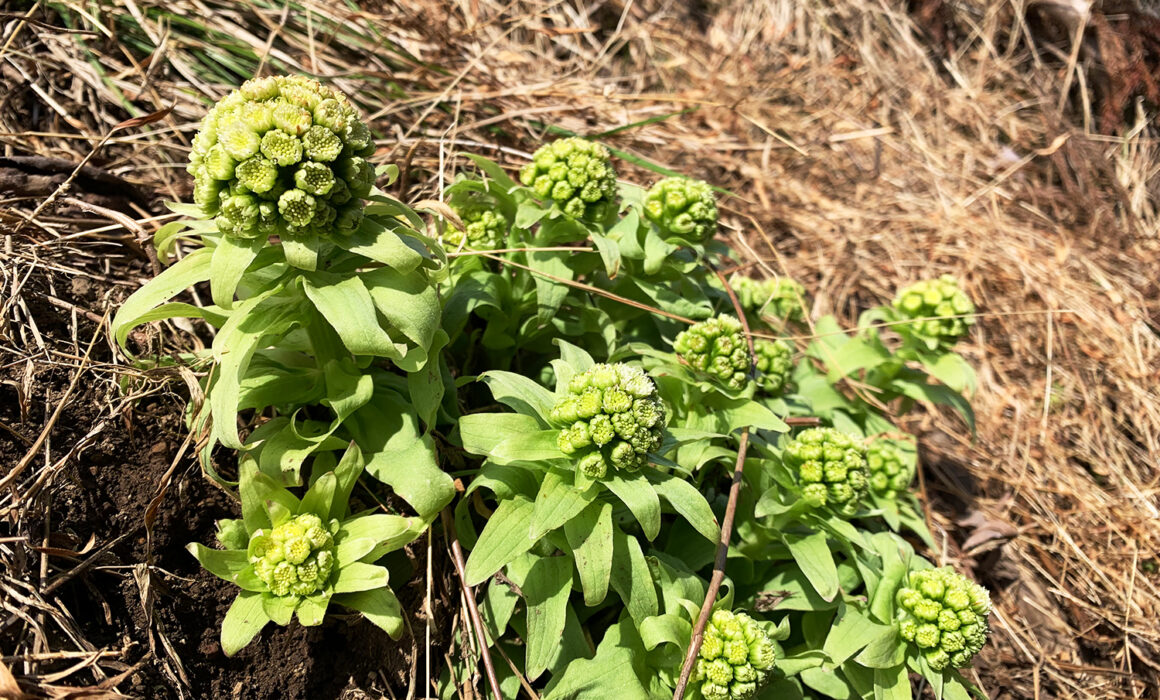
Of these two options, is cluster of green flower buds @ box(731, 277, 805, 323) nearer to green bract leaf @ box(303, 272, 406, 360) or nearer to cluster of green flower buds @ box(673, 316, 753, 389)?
cluster of green flower buds @ box(673, 316, 753, 389)

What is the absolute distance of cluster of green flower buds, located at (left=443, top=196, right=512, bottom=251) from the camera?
343cm

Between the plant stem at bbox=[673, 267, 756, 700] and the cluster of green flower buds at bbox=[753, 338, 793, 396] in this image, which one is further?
the cluster of green flower buds at bbox=[753, 338, 793, 396]

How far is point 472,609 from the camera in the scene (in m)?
2.81

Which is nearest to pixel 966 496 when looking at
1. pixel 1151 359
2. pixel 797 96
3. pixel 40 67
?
pixel 1151 359

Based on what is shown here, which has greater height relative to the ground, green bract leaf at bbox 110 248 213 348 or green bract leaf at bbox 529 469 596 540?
green bract leaf at bbox 110 248 213 348

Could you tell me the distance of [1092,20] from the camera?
7340 mm

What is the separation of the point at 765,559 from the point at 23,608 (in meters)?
2.68

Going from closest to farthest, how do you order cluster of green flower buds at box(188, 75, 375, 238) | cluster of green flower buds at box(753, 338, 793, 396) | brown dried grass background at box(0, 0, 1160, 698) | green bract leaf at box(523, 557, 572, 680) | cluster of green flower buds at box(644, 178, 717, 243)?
cluster of green flower buds at box(188, 75, 375, 238) < green bract leaf at box(523, 557, 572, 680) < cluster of green flower buds at box(644, 178, 717, 243) < cluster of green flower buds at box(753, 338, 793, 396) < brown dried grass background at box(0, 0, 1160, 698)

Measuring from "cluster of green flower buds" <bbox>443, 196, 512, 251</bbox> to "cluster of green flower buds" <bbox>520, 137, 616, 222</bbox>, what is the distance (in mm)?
217

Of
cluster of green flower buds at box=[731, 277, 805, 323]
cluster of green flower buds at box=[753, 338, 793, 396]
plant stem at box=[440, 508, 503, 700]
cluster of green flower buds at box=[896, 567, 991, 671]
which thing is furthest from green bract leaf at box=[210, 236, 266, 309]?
cluster of green flower buds at box=[896, 567, 991, 671]

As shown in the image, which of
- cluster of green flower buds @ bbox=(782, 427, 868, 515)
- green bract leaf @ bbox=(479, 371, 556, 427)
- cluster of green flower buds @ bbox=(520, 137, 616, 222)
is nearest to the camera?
green bract leaf @ bbox=(479, 371, 556, 427)

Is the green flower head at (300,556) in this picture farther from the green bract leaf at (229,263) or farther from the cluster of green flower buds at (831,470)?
the cluster of green flower buds at (831,470)

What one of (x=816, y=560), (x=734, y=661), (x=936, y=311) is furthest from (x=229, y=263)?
(x=936, y=311)

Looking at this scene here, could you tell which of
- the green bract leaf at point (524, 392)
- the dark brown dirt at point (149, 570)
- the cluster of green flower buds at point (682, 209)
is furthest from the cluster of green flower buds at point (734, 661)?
the cluster of green flower buds at point (682, 209)
